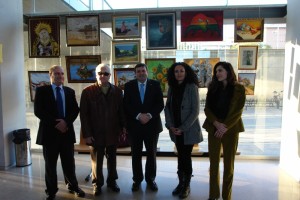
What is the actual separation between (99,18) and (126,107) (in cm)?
197

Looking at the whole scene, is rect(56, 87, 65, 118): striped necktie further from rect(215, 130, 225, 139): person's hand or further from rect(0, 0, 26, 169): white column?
rect(215, 130, 225, 139): person's hand

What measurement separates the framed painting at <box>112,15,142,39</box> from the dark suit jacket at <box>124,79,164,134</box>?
1.46 m

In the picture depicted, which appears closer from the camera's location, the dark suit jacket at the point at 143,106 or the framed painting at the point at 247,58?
the dark suit jacket at the point at 143,106

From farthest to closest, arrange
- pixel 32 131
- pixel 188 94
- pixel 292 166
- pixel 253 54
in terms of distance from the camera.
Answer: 1. pixel 32 131
2. pixel 253 54
3. pixel 292 166
4. pixel 188 94

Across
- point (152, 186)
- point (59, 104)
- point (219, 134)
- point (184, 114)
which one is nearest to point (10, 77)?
point (59, 104)

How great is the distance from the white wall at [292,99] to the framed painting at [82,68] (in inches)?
117

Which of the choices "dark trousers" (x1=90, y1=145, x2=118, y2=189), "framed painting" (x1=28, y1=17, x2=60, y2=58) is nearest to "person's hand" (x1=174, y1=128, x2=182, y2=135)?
"dark trousers" (x1=90, y1=145, x2=118, y2=189)

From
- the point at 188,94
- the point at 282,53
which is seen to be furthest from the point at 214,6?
the point at 188,94

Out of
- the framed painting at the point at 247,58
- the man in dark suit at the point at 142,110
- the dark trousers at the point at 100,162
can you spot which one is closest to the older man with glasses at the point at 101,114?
the dark trousers at the point at 100,162

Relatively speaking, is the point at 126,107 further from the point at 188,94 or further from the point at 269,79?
the point at 269,79

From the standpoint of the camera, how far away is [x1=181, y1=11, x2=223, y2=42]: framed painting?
438 cm

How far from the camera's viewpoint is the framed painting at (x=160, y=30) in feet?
14.8

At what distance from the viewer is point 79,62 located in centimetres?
477

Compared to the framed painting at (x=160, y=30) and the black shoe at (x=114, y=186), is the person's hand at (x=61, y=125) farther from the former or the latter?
the framed painting at (x=160, y=30)
